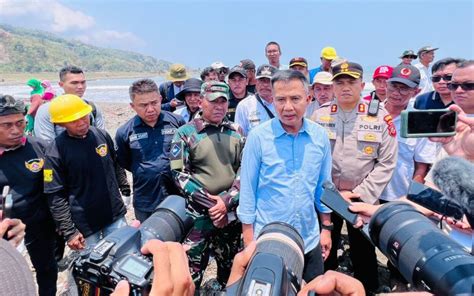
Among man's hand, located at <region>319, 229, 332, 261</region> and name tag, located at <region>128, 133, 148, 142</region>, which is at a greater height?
name tag, located at <region>128, 133, 148, 142</region>

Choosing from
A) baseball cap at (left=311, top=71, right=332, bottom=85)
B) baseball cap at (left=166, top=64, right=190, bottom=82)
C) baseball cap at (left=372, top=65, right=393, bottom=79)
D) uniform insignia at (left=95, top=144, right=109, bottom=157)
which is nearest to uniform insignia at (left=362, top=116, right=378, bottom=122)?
baseball cap at (left=311, top=71, right=332, bottom=85)

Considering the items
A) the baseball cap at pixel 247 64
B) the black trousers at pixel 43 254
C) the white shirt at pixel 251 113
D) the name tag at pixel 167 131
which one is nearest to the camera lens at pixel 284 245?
the name tag at pixel 167 131

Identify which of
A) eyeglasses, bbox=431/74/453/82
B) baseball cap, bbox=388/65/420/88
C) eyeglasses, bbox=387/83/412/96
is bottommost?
eyeglasses, bbox=387/83/412/96

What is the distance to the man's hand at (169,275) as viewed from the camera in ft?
3.06

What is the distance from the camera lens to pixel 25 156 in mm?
2996

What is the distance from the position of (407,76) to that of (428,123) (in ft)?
8.05

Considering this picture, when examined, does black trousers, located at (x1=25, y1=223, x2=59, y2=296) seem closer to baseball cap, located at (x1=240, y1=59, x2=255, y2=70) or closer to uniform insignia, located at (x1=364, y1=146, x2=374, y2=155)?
uniform insignia, located at (x1=364, y1=146, x2=374, y2=155)

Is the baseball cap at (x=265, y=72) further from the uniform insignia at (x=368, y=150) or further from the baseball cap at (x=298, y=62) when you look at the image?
the uniform insignia at (x=368, y=150)

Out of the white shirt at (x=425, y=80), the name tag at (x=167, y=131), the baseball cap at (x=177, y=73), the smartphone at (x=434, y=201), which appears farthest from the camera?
the white shirt at (x=425, y=80)

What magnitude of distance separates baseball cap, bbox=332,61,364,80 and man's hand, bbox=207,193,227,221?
1.62 metres

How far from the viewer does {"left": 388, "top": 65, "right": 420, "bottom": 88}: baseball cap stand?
330cm

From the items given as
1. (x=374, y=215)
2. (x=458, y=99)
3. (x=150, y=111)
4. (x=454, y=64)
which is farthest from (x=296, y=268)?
(x=454, y=64)

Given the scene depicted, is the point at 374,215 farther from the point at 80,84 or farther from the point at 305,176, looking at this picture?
the point at 80,84

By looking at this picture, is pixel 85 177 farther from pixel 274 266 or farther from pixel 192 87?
Result: pixel 274 266
